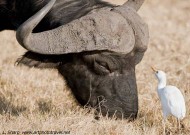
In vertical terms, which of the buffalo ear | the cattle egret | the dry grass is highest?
the buffalo ear

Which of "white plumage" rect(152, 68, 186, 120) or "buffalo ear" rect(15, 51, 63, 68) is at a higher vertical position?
"buffalo ear" rect(15, 51, 63, 68)

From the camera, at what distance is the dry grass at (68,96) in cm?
564

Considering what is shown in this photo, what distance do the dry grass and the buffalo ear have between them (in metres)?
0.38

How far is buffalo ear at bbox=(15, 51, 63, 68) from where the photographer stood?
584cm

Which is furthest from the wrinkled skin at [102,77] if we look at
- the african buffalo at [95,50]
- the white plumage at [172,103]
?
the white plumage at [172,103]

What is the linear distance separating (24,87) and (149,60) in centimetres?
290

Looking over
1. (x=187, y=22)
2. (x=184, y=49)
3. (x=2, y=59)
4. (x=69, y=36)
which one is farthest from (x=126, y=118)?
(x=187, y=22)

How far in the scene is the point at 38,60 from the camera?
5875 mm

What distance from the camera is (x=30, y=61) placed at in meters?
5.86

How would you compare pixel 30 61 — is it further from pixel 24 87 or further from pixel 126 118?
pixel 24 87

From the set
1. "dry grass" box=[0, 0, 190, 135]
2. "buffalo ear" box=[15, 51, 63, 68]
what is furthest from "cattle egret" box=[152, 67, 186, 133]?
"buffalo ear" box=[15, 51, 63, 68]

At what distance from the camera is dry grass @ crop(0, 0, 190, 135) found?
A: 5645mm

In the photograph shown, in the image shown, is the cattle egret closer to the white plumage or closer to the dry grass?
the white plumage

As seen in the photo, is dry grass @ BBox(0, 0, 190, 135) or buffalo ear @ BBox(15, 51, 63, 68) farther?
buffalo ear @ BBox(15, 51, 63, 68)
